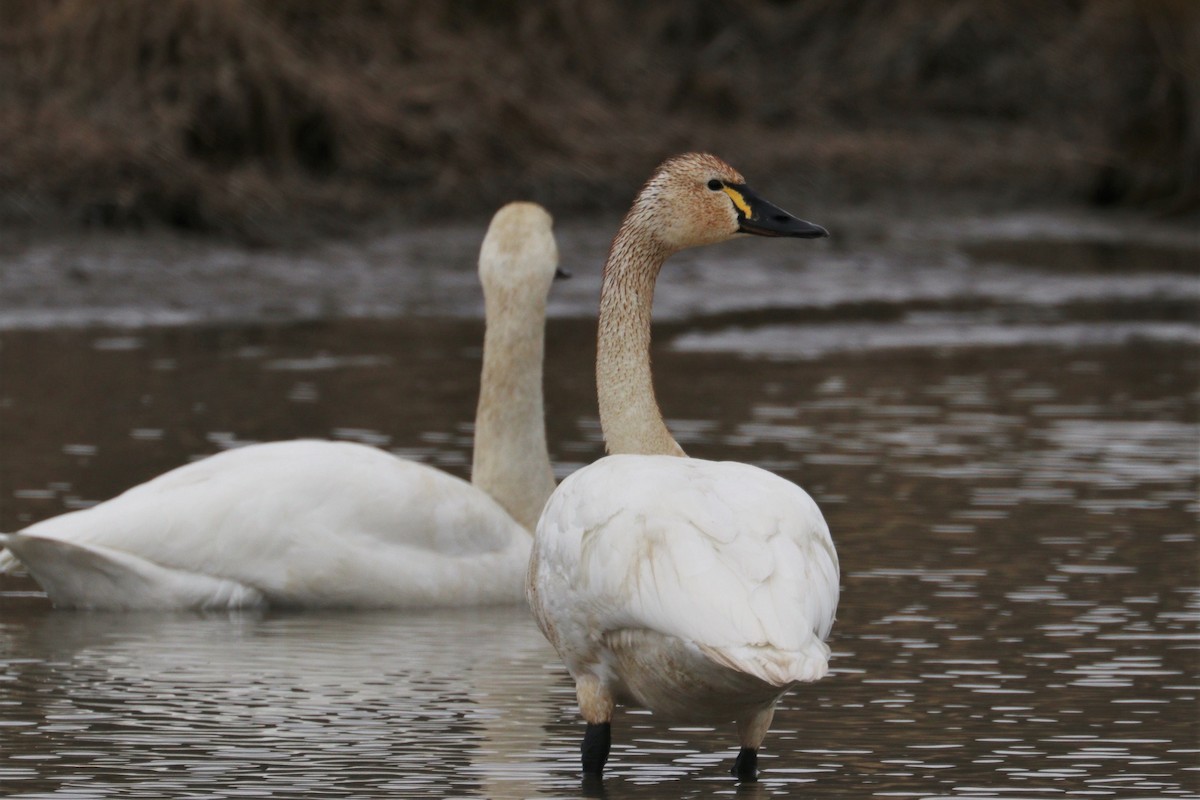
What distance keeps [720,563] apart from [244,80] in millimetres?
13748

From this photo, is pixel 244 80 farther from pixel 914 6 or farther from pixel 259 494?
pixel 259 494

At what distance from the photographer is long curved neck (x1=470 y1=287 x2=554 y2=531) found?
8.13m

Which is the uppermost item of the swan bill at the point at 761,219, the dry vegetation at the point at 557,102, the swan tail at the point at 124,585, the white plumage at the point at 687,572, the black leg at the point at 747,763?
the dry vegetation at the point at 557,102

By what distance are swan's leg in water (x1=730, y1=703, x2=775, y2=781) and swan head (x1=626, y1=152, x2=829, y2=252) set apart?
1442 mm

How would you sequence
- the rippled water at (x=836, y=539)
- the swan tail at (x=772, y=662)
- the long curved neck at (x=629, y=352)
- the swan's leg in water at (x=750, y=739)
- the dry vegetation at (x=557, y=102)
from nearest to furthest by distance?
the swan tail at (x=772, y=662) < the swan's leg in water at (x=750, y=739) < the rippled water at (x=836, y=539) < the long curved neck at (x=629, y=352) < the dry vegetation at (x=557, y=102)

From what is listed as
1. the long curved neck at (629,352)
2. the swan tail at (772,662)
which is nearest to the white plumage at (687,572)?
the swan tail at (772,662)

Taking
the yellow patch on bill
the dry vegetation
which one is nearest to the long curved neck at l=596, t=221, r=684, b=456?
the yellow patch on bill

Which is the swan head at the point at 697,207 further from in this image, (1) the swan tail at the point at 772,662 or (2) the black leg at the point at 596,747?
(1) the swan tail at the point at 772,662

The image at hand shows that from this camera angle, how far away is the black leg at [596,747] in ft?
17.9

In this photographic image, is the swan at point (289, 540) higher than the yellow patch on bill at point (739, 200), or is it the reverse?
the yellow patch on bill at point (739, 200)

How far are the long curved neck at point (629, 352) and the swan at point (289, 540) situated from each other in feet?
4.80

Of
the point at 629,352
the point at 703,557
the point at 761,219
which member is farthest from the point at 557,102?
the point at 703,557

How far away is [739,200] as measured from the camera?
21.0 ft

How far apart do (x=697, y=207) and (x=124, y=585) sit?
223 cm
